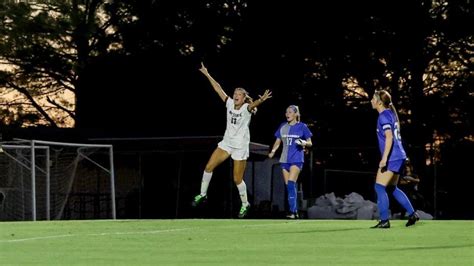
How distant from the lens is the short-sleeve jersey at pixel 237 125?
993 inches

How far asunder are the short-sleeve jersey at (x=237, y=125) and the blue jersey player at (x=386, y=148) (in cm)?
503

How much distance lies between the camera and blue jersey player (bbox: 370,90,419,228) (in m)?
19.9

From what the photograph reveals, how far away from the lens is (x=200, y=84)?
50.8 metres

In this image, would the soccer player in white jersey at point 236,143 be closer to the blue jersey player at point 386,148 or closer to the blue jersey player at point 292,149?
the blue jersey player at point 292,149

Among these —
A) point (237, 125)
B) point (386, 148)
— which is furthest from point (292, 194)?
point (386, 148)

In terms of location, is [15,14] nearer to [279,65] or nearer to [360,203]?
[279,65]

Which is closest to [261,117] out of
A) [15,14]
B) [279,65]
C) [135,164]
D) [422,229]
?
[279,65]

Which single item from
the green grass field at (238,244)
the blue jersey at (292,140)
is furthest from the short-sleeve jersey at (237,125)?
the green grass field at (238,244)

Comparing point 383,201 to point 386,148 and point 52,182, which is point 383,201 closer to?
point 386,148

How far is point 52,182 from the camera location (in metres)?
38.9

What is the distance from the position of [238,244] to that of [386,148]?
436 cm

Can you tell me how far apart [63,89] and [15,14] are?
5750mm

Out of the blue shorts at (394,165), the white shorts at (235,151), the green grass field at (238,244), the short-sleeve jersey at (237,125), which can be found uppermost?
the short-sleeve jersey at (237,125)

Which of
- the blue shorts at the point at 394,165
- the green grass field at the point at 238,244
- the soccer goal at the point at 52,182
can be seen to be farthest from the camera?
the soccer goal at the point at 52,182
